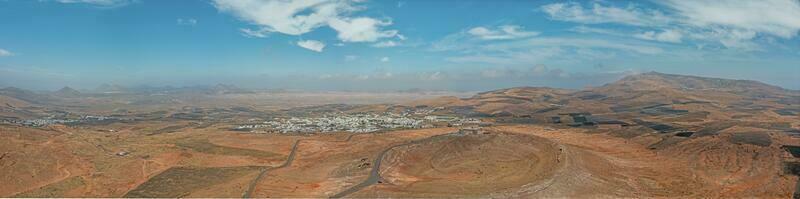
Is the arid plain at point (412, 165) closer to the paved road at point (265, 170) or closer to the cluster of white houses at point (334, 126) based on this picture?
the paved road at point (265, 170)

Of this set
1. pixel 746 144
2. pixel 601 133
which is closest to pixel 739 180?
pixel 746 144

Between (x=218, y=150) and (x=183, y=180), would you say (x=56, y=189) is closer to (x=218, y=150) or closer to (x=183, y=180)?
(x=183, y=180)

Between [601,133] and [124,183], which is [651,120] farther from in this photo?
[124,183]

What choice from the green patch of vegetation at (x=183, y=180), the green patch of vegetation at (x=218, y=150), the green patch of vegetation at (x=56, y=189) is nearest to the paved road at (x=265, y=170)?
the green patch of vegetation at (x=183, y=180)

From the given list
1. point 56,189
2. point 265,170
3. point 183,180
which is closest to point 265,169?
point 265,170

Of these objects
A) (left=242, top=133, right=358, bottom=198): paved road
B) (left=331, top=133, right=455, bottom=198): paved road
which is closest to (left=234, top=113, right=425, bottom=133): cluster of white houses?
(left=242, top=133, right=358, bottom=198): paved road

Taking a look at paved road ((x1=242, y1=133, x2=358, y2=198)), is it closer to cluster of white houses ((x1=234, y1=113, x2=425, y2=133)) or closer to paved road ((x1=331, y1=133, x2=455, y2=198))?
paved road ((x1=331, y1=133, x2=455, y2=198))
